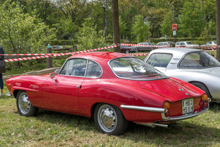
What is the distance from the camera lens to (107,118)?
4.60 m

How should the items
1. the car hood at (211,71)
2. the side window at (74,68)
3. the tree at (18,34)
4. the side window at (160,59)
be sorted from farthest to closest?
the tree at (18,34) < the side window at (160,59) < the car hood at (211,71) < the side window at (74,68)

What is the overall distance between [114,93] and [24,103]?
2.65 metres

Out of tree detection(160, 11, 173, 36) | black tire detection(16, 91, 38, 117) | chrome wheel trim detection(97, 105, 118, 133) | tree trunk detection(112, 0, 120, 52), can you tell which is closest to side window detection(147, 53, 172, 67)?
chrome wheel trim detection(97, 105, 118, 133)

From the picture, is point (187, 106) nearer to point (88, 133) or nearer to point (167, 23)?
point (88, 133)

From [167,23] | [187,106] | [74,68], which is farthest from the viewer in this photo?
[167,23]

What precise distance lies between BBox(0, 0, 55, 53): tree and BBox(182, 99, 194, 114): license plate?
38.3 feet

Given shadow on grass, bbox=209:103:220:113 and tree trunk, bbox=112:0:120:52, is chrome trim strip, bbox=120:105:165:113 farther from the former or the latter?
tree trunk, bbox=112:0:120:52

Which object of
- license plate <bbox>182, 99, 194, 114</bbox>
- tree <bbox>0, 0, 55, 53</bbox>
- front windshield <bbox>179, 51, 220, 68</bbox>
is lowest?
license plate <bbox>182, 99, 194, 114</bbox>

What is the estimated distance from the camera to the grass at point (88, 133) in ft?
14.3

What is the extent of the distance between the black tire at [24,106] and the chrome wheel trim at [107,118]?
6.37ft

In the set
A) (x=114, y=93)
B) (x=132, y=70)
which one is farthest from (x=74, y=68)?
(x=114, y=93)

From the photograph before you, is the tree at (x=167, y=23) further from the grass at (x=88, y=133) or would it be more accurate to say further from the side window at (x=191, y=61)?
the grass at (x=88, y=133)

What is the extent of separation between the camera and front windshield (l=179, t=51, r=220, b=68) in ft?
23.3

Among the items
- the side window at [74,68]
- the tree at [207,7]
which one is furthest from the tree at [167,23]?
the side window at [74,68]
